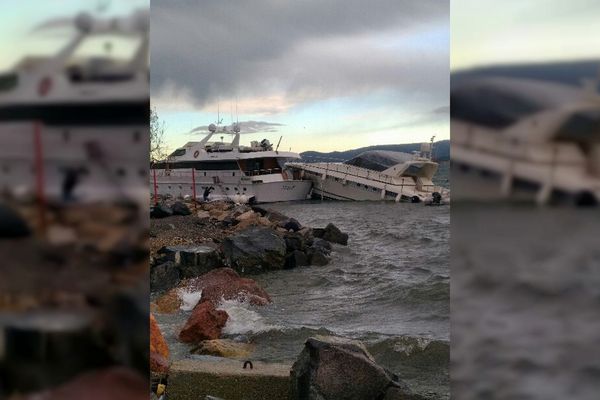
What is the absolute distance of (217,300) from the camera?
24.3 ft

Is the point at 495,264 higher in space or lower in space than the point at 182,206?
higher

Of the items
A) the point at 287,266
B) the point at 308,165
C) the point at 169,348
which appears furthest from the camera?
the point at 308,165

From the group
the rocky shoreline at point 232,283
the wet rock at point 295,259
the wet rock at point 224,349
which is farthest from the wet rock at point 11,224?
the wet rock at point 295,259

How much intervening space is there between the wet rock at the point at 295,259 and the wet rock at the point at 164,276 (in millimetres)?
2006

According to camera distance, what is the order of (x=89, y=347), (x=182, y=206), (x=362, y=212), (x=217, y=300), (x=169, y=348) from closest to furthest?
(x=89, y=347)
(x=169, y=348)
(x=217, y=300)
(x=362, y=212)
(x=182, y=206)

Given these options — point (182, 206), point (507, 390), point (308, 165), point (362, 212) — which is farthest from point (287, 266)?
point (507, 390)

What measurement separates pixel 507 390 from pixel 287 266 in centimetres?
917

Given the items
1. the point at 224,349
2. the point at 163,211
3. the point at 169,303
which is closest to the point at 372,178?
the point at 163,211

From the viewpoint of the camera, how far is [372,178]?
12.9 metres

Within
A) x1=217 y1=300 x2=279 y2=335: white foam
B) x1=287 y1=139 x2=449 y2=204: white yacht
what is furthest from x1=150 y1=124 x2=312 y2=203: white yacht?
x1=217 y1=300 x2=279 y2=335: white foam

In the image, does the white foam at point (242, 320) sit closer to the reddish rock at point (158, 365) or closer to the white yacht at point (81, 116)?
the reddish rock at point (158, 365)

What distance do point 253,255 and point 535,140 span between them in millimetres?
9371

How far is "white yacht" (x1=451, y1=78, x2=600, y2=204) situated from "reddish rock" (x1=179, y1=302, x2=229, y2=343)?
5083 mm

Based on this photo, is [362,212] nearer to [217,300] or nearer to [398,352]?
[217,300]
